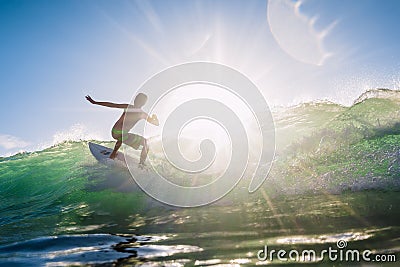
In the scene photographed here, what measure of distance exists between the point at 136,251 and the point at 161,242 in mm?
657

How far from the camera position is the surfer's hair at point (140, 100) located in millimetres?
9367

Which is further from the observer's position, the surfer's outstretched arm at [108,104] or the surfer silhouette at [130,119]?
the surfer silhouette at [130,119]

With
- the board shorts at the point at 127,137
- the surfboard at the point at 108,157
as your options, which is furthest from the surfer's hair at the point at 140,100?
the surfboard at the point at 108,157

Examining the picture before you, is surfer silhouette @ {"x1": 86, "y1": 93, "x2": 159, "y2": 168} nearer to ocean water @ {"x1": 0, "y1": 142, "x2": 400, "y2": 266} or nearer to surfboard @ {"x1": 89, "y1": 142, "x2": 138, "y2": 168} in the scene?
ocean water @ {"x1": 0, "y1": 142, "x2": 400, "y2": 266}

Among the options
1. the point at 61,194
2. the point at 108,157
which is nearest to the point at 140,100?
the point at 108,157

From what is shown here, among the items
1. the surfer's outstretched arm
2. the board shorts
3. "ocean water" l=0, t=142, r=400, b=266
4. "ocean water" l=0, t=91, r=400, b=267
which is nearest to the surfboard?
"ocean water" l=0, t=91, r=400, b=267

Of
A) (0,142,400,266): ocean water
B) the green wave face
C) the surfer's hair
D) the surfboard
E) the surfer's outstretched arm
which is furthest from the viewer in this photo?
the surfboard

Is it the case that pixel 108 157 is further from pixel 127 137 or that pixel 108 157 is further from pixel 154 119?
pixel 154 119

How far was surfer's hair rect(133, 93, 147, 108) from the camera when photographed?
937 centimetres

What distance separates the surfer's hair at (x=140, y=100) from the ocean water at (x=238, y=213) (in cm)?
292

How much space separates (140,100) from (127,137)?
1.30 m

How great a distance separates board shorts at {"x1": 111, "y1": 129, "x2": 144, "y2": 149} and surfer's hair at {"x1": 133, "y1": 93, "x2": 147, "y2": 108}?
0.96 metres

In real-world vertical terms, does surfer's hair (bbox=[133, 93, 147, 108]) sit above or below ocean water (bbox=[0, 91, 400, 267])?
above

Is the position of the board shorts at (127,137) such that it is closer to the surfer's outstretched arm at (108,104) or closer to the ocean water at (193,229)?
the surfer's outstretched arm at (108,104)
